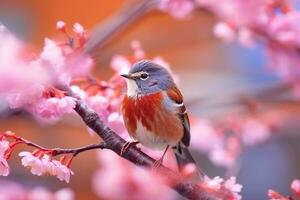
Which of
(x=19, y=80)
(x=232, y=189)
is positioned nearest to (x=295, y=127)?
(x=232, y=189)

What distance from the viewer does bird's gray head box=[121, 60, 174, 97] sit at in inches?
71.6

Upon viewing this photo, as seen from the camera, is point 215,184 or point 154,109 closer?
point 215,184

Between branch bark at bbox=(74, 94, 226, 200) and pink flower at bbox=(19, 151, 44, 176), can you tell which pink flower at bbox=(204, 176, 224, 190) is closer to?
branch bark at bbox=(74, 94, 226, 200)

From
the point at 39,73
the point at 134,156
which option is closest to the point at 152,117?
the point at 134,156

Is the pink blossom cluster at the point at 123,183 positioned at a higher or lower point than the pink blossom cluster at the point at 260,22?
lower

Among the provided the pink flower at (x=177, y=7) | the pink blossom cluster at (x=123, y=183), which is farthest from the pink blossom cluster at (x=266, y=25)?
the pink blossom cluster at (x=123, y=183)

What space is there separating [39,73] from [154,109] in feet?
2.07

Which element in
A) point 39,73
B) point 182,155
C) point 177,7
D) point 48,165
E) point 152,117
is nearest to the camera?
point 39,73

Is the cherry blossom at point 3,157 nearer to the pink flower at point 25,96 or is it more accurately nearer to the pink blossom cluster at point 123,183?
the pink flower at point 25,96

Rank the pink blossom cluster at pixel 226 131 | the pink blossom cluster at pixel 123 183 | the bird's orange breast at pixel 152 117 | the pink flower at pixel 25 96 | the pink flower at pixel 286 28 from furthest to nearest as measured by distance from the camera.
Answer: the pink blossom cluster at pixel 226 131
the pink flower at pixel 286 28
the bird's orange breast at pixel 152 117
the pink flower at pixel 25 96
the pink blossom cluster at pixel 123 183

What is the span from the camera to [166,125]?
183cm

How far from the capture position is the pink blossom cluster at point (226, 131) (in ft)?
9.19

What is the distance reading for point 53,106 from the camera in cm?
139

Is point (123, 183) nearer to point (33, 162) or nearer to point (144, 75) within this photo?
point (33, 162)
